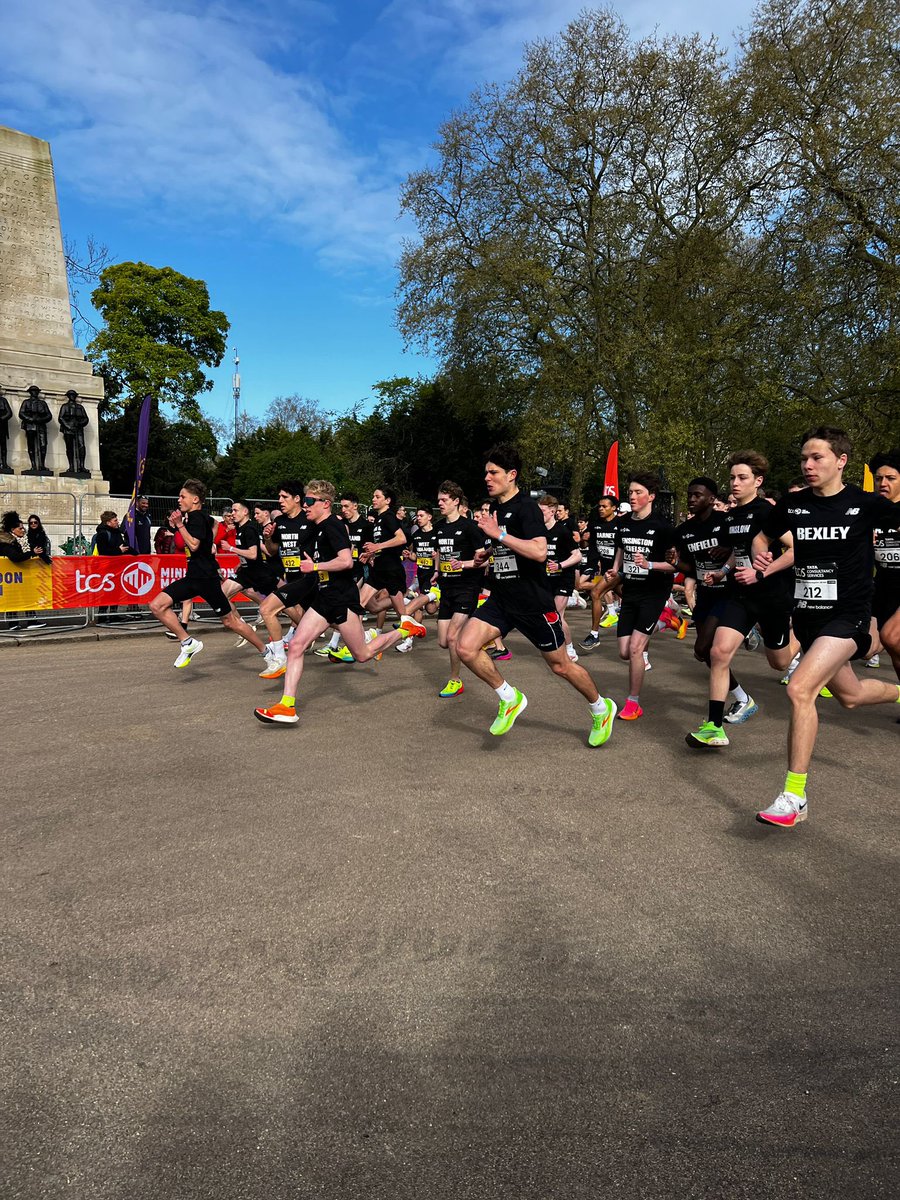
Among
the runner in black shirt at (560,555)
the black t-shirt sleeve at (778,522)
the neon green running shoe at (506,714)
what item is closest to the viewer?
the black t-shirt sleeve at (778,522)

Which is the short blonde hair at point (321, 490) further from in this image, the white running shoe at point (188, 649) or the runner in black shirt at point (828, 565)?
the runner in black shirt at point (828, 565)

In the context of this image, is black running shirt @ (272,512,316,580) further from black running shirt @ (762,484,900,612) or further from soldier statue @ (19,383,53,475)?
soldier statue @ (19,383,53,475)

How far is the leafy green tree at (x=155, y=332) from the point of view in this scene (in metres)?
44.8

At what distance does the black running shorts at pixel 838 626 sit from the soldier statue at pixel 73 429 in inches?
931

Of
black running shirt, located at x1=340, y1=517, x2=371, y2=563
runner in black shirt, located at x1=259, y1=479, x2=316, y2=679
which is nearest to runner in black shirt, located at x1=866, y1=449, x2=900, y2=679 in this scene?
runner in black shirt, located at x1=259, y1=479, x2=316, y2=679

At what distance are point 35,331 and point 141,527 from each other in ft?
38.6

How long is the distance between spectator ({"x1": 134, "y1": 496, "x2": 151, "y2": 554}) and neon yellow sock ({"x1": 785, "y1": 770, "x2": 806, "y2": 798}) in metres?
14.2

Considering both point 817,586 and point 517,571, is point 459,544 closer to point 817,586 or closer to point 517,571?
point 517,571

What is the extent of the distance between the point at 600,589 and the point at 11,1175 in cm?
1040

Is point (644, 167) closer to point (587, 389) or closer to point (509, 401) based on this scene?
point (587, 389)

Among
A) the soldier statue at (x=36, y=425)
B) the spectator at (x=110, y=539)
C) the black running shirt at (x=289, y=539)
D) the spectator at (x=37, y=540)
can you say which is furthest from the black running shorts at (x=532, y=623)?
the soldier statue at (x=36, y=425)

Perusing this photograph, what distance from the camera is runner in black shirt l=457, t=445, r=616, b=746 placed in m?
6.22

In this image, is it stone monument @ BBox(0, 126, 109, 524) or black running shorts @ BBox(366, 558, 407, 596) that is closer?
black running shorts @ BBox(366, 558, 407, 596)

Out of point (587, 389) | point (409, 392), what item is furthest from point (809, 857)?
point (409, 392)
